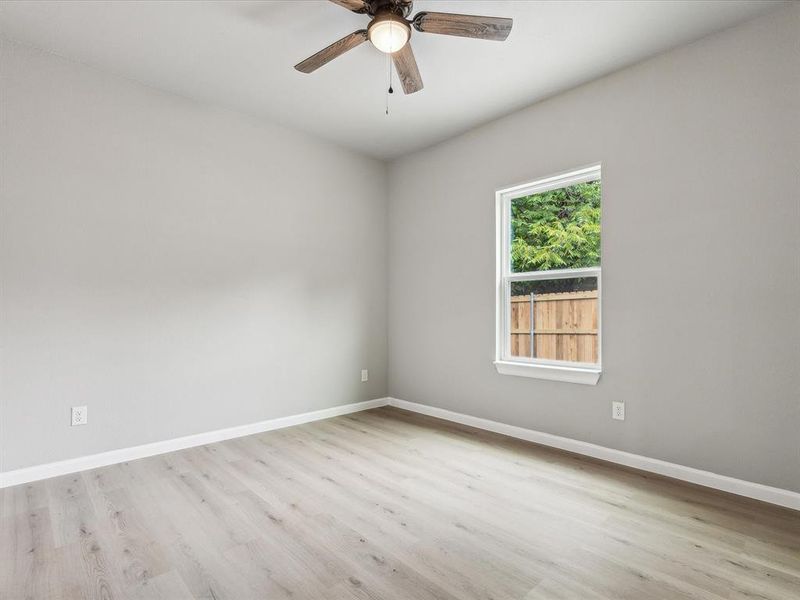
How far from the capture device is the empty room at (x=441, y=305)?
1.99 metres

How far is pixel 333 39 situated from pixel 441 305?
7.98 ft

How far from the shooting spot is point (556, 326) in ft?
11.3

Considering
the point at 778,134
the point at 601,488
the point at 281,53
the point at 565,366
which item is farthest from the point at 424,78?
the point at 601,488

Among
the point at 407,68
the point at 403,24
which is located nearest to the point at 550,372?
the point at 407,68

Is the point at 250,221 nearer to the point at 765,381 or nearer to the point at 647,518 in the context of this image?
the point at 647,518

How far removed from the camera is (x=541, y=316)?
354 cm

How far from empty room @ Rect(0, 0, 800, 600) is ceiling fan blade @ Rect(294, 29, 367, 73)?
2 centimetres

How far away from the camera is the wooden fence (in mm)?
3236

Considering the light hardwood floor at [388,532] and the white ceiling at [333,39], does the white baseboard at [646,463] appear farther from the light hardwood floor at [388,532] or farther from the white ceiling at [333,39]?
the white ceiling at [333,39]

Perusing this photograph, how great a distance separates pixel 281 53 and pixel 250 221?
4.65ft

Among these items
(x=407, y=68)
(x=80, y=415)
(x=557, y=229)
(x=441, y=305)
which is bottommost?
(x=80, y=415)

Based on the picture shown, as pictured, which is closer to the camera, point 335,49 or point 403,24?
point 403,24

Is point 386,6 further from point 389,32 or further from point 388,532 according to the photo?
point 388,532

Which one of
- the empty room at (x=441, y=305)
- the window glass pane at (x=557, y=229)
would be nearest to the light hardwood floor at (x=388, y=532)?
the empty room at (x=441, y=305)
